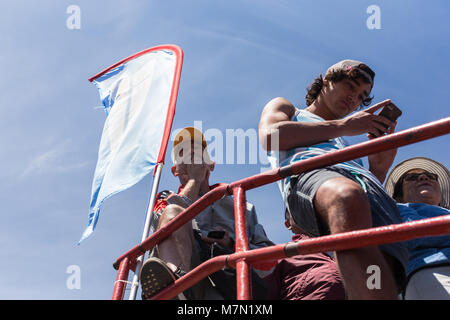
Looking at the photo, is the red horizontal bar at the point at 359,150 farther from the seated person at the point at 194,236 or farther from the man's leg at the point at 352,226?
the seated person at the point at 194,236

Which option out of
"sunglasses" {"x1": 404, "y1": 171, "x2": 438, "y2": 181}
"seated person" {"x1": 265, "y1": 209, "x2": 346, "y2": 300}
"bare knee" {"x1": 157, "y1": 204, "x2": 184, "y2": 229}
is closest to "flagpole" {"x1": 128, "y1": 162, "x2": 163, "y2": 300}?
"bare knee" {"x1": 157, "y1": 204, "x2": 184, "y2": 229}

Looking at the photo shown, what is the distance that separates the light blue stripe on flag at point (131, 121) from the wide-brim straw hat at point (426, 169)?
232 cm

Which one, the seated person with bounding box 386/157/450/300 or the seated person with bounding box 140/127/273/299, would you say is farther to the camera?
the seated person with bounding box 386/157/450/300

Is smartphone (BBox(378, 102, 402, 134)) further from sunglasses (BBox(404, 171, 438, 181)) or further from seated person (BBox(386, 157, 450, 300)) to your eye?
sunglasses (BBox(404, 171, 438, 181))

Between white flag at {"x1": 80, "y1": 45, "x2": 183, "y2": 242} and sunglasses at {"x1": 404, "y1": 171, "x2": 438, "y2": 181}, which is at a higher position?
white flag at {"x1": 80, "y1": 45, "x2": 183, "y2": 242}

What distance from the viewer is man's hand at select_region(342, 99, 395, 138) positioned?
2.57 metres

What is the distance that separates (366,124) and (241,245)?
109 centimetres

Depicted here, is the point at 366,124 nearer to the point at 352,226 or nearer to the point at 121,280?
the point at 352,226

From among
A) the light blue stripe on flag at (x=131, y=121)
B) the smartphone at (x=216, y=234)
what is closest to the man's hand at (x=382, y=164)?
the smartphone at (x=216, y=234)

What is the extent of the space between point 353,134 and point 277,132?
1.37 ft

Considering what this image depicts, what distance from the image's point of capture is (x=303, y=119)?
2873mm

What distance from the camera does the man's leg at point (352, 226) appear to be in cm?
181

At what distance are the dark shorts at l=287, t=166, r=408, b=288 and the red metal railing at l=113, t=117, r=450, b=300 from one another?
0.43 ft
